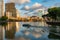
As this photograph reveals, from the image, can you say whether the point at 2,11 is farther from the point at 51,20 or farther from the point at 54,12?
the point at 54,12

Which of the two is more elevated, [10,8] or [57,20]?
[10,8]

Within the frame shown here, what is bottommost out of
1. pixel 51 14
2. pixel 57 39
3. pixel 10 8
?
pixel 57 39

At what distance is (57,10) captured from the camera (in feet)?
91.9

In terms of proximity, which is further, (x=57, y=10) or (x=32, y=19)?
(x=32, y=19)

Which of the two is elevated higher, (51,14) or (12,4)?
(12,4)

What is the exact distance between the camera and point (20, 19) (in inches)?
2040

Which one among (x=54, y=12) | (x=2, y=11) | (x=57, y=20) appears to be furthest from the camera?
(x=2, y=11)

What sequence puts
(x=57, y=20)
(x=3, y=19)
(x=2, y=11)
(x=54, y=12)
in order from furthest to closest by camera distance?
(x=2, y=11) < (x=3, y=19) < (x=57, y=20) < (x=54, y=12)

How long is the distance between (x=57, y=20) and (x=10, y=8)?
29435mm

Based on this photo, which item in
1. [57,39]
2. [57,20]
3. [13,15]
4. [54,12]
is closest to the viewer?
[57,39]

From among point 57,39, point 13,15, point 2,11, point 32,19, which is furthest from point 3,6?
point 57,39

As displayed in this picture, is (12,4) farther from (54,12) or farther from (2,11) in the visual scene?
(54,12)

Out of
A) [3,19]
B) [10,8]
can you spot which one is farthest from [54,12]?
[10,8]

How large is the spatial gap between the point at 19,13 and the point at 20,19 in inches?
77.5
